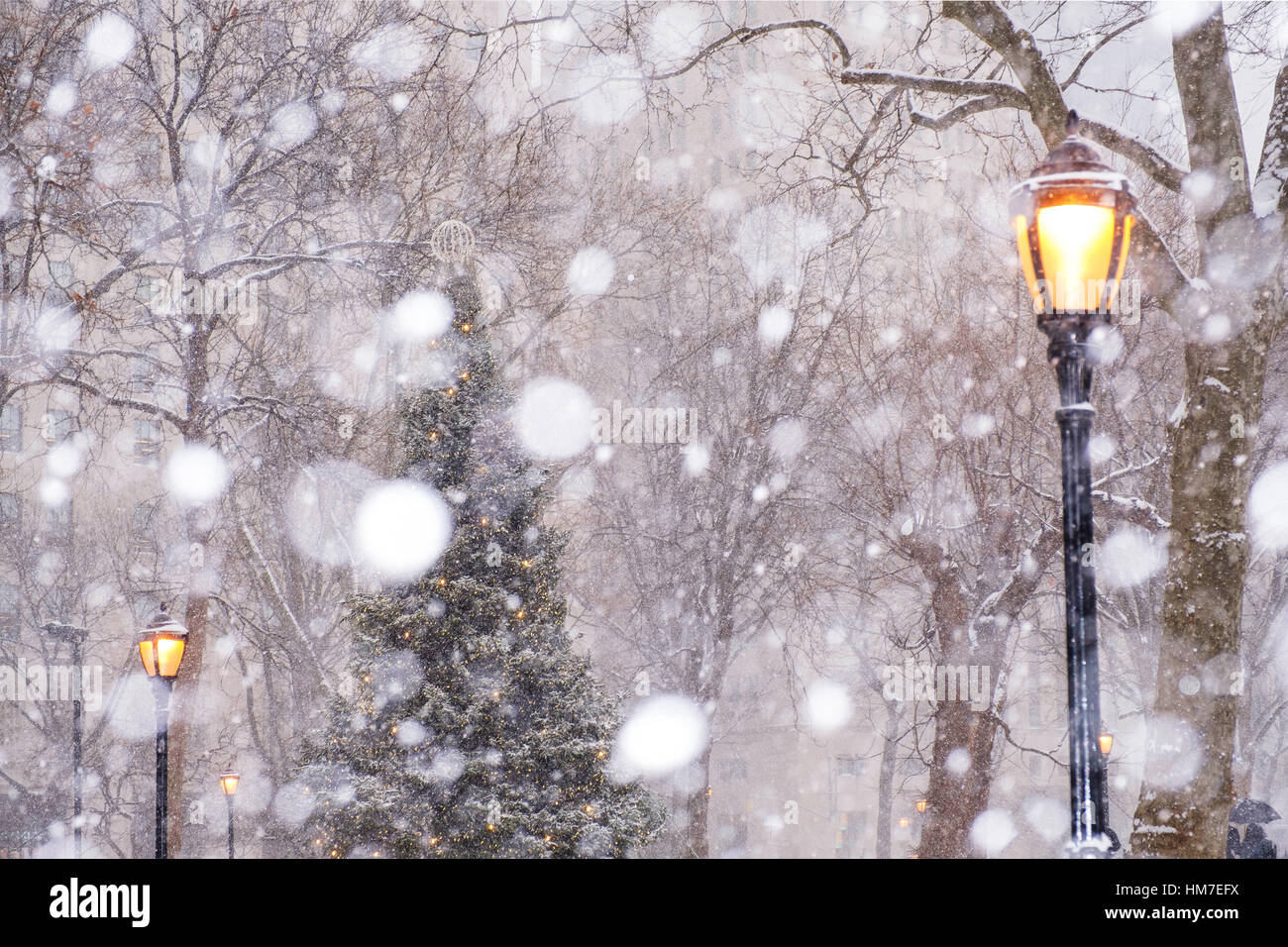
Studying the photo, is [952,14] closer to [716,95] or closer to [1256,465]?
[1256,465]

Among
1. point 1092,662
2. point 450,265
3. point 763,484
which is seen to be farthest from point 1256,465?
point 1092,662

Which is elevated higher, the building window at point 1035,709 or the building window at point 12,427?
the building window at point 12,427

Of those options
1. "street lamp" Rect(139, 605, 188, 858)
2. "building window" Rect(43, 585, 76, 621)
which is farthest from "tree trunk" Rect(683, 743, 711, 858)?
"building window" Rect(43, 585, 76, 621)

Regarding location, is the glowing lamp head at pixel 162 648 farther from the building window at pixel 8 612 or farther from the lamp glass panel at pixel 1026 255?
the building window at pixel 8 612

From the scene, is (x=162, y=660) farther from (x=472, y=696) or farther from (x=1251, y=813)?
(x=1251, y=813)

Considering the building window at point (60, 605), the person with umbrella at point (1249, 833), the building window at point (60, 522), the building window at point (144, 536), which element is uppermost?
the building window at point (60, 522)

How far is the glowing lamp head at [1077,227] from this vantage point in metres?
4.25

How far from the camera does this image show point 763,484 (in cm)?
1998

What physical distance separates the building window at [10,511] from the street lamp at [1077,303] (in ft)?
89.0

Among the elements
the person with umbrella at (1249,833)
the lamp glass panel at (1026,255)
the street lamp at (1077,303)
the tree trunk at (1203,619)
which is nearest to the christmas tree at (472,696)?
the person with umbrella at (1249,833)

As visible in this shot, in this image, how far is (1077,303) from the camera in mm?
4289

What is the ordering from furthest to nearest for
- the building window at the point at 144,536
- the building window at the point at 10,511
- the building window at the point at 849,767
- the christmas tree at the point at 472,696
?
the building window at the point at 849,767 → the building window at the point at 144,536 → the building window at the point at 10,511 → the christmas tree at the point at 472,696

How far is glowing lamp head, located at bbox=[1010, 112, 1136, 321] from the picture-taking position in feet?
14.0
